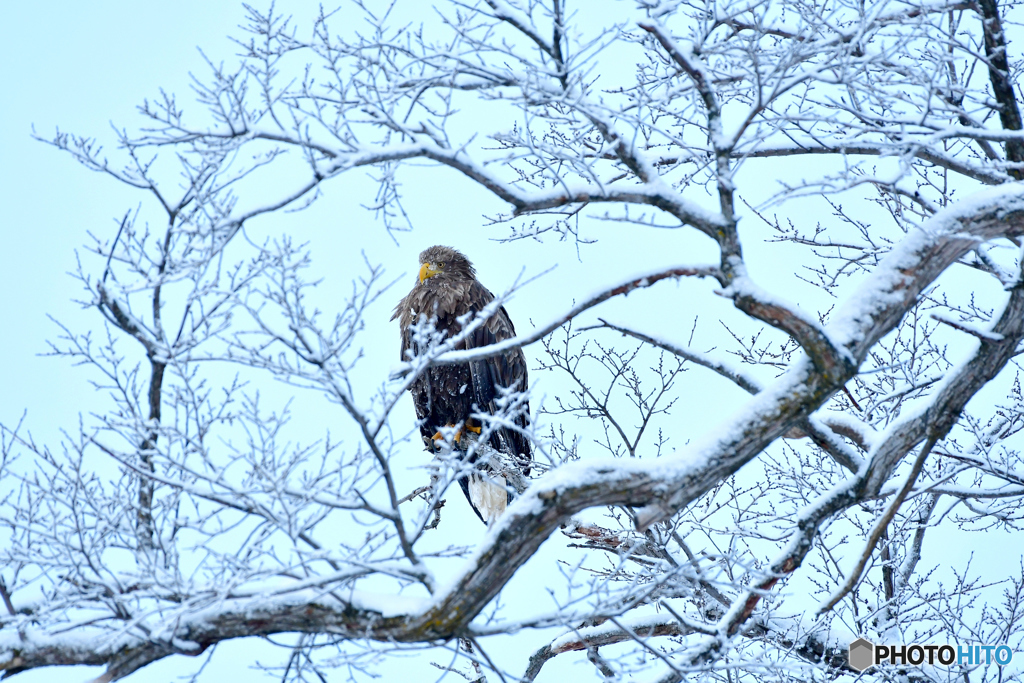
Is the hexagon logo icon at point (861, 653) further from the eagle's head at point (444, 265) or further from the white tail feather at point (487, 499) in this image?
the eagle's head at point (444, 265)

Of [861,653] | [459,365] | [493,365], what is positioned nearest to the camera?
[861,653]

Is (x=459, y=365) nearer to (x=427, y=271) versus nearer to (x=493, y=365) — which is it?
(x=493, y=365)

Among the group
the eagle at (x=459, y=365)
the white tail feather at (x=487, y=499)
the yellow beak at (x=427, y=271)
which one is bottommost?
the white tail feather at (x=487, y=499)

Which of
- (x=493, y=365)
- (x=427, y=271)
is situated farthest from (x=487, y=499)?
(x=427, y=271)

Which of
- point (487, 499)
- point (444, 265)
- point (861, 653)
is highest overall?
point (444, 265)

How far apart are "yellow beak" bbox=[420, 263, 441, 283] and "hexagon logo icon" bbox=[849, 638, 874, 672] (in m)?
3.94

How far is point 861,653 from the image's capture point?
14.9ft

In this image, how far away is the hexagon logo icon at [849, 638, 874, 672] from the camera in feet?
14.8

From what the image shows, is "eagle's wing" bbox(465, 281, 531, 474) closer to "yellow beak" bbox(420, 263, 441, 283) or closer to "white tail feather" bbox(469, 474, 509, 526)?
"yellow beak" bbox(420, 263, 441, 283)

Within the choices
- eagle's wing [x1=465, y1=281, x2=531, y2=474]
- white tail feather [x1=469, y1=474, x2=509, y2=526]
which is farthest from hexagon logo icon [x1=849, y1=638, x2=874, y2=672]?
white tail feather [x1=469, y1=474, x2=509, y2=526]

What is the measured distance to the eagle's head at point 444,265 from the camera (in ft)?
23.9

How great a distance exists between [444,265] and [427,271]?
0.65 feet

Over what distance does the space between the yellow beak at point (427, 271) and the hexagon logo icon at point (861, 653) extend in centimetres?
394

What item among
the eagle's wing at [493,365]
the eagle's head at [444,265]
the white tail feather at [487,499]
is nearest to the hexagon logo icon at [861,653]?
the eagle's wing at [493,365]
